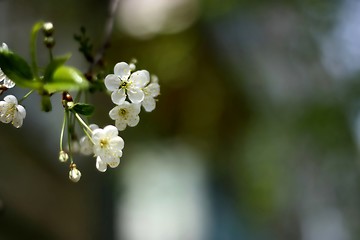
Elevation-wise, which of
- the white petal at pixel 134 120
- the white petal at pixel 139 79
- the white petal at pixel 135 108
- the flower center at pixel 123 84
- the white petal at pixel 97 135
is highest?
the white petal at pixel 139 79

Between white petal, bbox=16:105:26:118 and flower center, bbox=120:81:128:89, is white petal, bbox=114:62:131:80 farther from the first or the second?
white petal, bbox=16:105:26:118

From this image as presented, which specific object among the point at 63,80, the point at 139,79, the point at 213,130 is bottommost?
the point at 63,80

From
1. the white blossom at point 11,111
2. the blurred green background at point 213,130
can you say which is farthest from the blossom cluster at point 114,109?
the blurred green background at point 213,130

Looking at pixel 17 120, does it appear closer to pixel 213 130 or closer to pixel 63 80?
pixel 63 80

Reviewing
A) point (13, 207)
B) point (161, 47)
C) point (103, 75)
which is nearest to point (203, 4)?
point (161, 47)

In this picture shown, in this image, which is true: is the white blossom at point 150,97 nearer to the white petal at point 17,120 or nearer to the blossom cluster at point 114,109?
the blossom cluster at point 114,109

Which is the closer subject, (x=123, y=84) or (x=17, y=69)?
(x=17, y=69)

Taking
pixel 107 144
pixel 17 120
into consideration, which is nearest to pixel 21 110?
pixel 17 120

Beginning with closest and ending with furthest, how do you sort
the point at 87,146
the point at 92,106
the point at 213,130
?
the point at 92,106
the point at 87,146
the point at 213,130

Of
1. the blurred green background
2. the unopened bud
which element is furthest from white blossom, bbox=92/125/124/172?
the blurred green background
